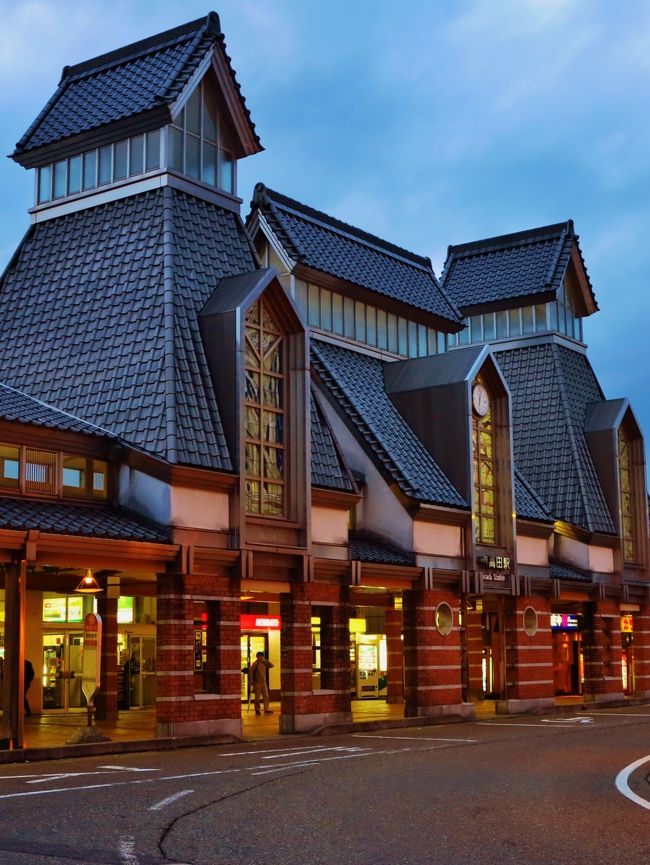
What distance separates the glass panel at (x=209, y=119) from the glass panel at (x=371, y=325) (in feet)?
35.4

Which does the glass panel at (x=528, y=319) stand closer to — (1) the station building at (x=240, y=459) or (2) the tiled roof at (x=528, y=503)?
(1) the station building at (x=240, y=459)

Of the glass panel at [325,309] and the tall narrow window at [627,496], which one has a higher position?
the glass panel at [325,309]

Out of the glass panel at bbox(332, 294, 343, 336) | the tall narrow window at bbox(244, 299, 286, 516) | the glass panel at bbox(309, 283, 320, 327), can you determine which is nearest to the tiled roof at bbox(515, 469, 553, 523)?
the glass panel at bbox(332, 294, 343, 336)

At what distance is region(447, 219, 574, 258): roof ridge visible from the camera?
54.2m

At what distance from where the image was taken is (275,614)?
140 feet

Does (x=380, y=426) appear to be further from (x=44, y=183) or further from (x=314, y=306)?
(x=44, y=183)

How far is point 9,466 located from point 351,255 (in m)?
20.8

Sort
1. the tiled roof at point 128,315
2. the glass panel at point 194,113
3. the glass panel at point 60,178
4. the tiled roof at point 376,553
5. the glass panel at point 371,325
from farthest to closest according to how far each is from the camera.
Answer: the glass panel at point 371,325 < the glass panel at point 60,178 < the tiled roof at point 376,553 < the glass panel at point 194,113 < the tiled roof at point 128,315

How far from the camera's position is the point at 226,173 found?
3494cm

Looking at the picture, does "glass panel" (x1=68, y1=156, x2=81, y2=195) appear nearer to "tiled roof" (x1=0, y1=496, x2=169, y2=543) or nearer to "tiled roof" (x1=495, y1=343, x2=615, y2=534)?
"tiled roof" (x1=0, y1=496, x2=169, y2=543)

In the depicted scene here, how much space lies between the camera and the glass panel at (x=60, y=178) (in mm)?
34688

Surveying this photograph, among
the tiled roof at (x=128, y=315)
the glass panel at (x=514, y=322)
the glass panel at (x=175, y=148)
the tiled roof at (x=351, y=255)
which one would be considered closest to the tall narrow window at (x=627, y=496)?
the glass panel at (x=514, y=322)

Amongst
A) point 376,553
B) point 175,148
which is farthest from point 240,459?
point 175,148

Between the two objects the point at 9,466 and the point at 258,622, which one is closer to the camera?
the point at 9,466
